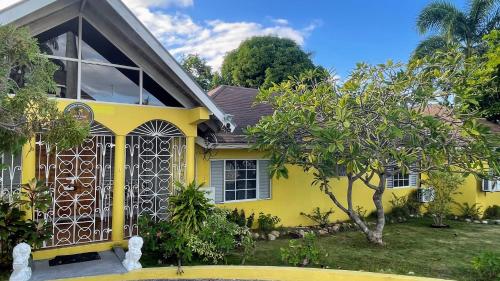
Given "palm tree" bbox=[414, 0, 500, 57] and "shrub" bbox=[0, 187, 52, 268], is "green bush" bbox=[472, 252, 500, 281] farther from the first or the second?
"palm tree" bbox=[414, 0, 500, 57]

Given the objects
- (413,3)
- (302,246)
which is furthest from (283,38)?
(302,246)

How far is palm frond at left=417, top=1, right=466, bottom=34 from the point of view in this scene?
2373 cm

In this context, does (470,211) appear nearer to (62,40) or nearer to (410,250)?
(410,250)

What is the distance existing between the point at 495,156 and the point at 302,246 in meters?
5.75

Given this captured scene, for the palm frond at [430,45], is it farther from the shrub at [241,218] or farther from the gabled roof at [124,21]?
the gabled roof at [124,21]

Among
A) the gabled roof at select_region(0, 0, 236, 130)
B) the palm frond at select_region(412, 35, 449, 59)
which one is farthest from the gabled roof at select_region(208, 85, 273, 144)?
the palm frond at select_region(412, 35, 449, 59)

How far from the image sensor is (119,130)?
9.84 meters

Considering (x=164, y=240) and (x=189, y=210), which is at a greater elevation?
(x=189, y=210)

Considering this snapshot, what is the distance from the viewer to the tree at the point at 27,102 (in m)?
5.27

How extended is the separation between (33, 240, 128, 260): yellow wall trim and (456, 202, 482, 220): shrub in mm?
16712

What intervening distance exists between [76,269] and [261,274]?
4233 millimetres

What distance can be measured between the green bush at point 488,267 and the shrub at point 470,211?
1106 centimetres

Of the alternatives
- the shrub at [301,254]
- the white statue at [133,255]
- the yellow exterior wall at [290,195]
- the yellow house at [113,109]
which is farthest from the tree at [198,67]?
the white statue at [133,255]

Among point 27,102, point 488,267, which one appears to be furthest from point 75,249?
point 488,267
